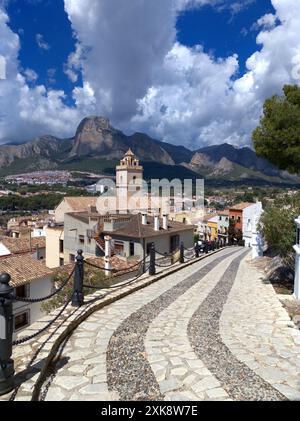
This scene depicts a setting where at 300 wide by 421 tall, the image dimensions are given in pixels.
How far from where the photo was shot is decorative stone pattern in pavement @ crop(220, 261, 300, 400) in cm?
425

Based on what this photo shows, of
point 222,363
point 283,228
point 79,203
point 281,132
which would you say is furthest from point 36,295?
point 79,203

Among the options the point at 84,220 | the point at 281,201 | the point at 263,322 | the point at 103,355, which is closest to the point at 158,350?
the point at 103,355

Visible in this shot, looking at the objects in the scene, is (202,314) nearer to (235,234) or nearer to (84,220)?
(84,220)

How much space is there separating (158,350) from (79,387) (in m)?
1.40

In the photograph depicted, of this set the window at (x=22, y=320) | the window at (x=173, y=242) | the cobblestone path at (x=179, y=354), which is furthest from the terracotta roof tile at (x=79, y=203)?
the cobblestone path at (x=179, y=354)

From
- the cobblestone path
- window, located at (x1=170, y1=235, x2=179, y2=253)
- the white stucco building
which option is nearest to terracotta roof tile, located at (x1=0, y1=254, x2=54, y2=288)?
the white stucco building

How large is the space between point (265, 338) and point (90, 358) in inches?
114

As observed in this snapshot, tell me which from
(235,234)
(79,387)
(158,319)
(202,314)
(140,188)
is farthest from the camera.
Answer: (140,188)

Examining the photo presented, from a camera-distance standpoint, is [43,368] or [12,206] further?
[12,206]

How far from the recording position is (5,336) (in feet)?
11.3

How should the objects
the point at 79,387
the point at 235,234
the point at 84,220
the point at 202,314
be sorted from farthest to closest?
the point at 235,234
the point at 84,220
the point at 202,314
the point at 79,387

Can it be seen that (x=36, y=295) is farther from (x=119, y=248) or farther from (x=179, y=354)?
(x=179, y=354)

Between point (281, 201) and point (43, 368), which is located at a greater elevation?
point (281, 201)

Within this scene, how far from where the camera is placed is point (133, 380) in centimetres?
402
